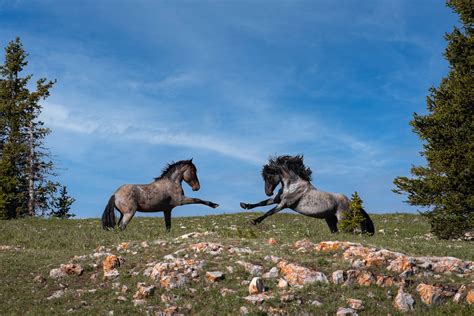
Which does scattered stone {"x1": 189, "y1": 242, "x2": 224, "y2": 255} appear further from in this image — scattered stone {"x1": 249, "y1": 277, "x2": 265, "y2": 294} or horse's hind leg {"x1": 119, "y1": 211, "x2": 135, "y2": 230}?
horse's hind leg {"x1": 119, "y1": 211, "x2": 135, "y2": 230}

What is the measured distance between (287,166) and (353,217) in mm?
3129

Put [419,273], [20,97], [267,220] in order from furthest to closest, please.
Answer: [20,97] < [267,220] < [419,273]

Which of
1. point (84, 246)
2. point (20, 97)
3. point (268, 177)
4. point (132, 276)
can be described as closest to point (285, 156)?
point (268, 177)

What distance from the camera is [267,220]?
35.7 meters

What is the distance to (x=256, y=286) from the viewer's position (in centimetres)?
1227

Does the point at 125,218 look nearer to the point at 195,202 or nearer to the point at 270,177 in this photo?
the point at 195,202

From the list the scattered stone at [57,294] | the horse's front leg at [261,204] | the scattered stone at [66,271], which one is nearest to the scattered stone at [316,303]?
the scattered stone at [57,294]

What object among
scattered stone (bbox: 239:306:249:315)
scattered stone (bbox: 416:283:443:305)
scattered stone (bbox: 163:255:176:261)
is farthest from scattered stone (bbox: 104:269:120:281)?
scattered stone (bbox: 416:283:443:305)

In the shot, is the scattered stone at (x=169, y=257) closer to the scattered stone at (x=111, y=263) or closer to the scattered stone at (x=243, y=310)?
the scattered stone at (x=111, y=263)

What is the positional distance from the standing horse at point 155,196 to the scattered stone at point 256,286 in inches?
421

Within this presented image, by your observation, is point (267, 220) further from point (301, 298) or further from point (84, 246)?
point (301, 298)

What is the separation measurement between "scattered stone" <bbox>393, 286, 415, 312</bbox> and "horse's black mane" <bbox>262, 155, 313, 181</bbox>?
32.9 ft

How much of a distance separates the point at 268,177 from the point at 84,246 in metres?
7.28

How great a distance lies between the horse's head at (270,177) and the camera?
72.3 ft
